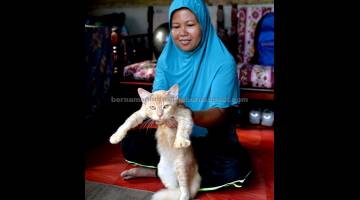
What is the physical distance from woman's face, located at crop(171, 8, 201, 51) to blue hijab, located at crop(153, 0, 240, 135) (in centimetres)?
2

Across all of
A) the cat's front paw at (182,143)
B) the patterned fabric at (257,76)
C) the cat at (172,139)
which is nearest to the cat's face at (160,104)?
the cat at (172,139)

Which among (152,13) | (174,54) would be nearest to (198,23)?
(174,54)

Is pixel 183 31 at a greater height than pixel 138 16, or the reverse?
pixel 138 16

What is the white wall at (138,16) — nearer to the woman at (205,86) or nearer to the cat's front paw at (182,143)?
the woman at (205,86)

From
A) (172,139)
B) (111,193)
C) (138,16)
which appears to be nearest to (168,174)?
(172,139)

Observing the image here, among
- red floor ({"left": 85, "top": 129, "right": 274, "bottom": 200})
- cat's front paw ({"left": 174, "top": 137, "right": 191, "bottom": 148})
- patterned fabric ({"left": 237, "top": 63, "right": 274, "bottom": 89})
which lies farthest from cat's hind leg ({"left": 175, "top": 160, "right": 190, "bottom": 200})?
patterned fabric ({"left": 237, "top": 63, "right": 274, "bottom": 89})

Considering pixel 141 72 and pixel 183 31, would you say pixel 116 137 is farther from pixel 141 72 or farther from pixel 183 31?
pixel 141 72

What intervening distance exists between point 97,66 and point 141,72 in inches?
23.5

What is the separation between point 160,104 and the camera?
1.04m

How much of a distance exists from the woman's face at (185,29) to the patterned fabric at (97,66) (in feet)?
2.50

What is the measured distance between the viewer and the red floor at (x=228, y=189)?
139 cm
